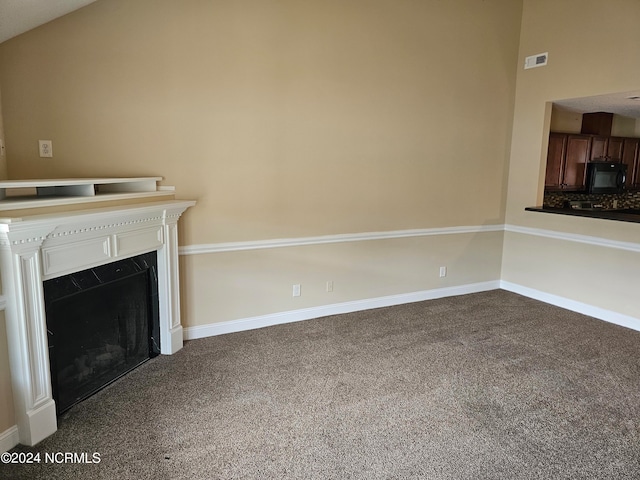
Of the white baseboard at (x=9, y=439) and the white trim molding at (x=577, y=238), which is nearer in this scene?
the white baseboard at (x=9, y=439)

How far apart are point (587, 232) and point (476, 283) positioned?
1328 millimetres

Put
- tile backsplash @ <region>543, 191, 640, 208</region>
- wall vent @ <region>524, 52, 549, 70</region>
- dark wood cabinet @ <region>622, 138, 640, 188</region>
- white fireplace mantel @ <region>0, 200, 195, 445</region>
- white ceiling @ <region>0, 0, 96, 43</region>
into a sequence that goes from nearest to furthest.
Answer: white fireplace mantel @ <region>0, 200, 195, 445</region>, white ceiling @ <region>0, 0, 96, 43</region>, wall vent @ <region>524, 52, 549, 70</region>, tile backsplash @ <region>543, 191, 640, 208</region>, dark wood cabinet @ <region>622, 138, 640, 188</region>

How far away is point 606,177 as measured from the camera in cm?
618

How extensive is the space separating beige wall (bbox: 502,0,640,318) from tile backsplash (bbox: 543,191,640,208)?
1.26m

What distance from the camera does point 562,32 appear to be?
4605 mm

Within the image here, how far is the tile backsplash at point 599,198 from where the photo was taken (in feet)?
20.4

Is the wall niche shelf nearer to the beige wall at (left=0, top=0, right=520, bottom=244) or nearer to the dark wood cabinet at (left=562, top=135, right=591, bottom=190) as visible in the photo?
the beige wall at (left=0, top=0, right=520, bottom=244)

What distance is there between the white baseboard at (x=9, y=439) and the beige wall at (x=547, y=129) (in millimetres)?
5020

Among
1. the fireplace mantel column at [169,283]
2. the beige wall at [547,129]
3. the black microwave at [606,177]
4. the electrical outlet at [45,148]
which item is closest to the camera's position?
the electrical outlet at [45,148]

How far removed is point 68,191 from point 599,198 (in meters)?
7.09

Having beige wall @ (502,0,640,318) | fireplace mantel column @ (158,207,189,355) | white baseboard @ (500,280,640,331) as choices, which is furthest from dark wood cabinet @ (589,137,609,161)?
fireplace mantel column @ (158,207,189,355)

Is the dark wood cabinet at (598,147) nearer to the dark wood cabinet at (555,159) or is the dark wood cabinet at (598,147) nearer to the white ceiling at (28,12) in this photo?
the dark wood cabinet at (555,159)

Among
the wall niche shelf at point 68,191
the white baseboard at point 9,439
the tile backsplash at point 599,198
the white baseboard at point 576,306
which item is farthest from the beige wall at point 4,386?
the tile backsplash at point 599,198

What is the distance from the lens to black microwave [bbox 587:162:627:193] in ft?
19.9
